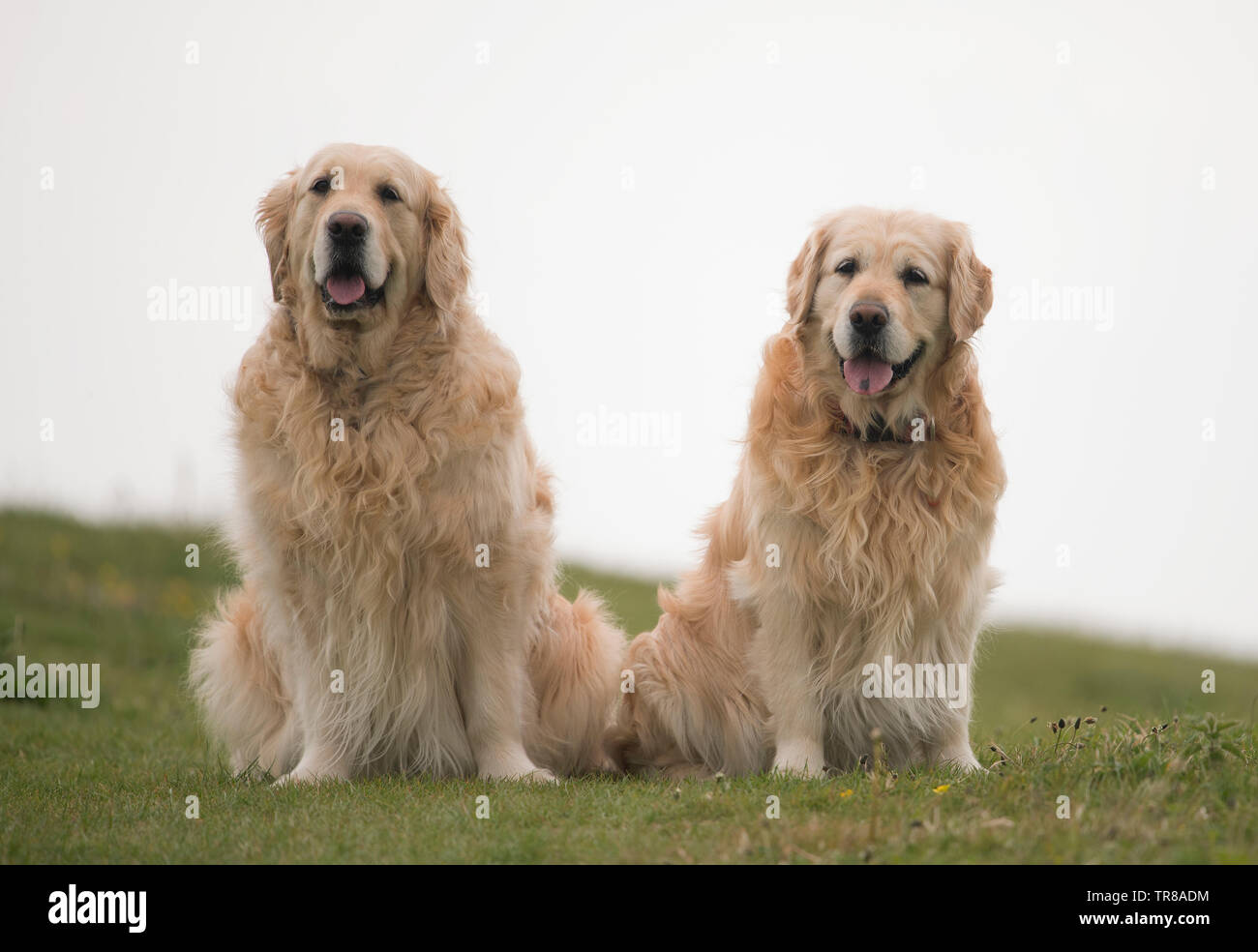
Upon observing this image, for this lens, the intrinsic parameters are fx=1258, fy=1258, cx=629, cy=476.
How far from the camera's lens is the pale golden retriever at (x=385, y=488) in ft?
16.1

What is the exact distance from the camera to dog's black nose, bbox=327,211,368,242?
4.82 metres

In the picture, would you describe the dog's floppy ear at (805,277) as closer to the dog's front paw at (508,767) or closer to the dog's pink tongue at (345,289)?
the dog's pink tongue at (345,289)

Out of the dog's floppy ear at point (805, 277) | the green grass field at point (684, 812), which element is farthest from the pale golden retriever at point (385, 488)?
the dog's floppy ear at point (805, 277)

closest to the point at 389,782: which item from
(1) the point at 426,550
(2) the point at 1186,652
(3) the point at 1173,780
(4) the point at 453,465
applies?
(1) the point at 426,550

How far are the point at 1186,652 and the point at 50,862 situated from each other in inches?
552

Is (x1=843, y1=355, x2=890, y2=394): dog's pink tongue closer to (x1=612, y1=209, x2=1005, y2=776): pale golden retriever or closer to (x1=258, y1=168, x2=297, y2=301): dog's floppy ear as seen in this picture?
(x1=612, y1=209, x2=1005, y2=776): pale golden retriever

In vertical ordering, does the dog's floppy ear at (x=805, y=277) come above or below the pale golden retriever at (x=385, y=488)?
above

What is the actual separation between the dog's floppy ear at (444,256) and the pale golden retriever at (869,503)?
1333mm

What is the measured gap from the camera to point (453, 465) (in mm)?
4910

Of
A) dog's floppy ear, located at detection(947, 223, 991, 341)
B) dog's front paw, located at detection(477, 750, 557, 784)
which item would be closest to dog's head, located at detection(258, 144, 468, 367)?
dog's front paw, located at detection(477, 750, 557, 784)

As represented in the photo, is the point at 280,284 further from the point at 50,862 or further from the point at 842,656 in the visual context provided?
the point at 842,656

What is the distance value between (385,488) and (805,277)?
1.90 metres

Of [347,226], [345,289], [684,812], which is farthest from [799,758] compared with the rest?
[347,226]

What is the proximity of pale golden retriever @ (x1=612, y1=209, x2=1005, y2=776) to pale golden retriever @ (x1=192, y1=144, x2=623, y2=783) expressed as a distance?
3.32 ft
